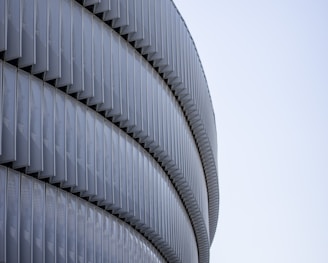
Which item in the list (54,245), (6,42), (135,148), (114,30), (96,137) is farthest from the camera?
(135,148)

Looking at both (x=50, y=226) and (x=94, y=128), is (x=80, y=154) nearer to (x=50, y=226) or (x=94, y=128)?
(x=94, y=128)

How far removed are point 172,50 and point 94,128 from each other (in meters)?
6.28

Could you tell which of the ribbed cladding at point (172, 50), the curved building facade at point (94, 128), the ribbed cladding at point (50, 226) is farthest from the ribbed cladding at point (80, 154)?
the ribbed cladding at point (172, 50)

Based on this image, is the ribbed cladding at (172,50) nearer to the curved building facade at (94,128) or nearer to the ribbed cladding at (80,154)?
the curved building facade at (94,128)

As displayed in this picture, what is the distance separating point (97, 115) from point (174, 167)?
701 centimetres

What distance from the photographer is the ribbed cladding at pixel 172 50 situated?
2300cm

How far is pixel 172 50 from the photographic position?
88.1 ft

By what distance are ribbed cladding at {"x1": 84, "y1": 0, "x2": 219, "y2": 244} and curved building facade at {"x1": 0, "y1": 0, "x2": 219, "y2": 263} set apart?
0.05 meters

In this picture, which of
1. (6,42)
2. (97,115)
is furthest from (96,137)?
(6,42)

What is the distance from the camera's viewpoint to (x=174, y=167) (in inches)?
1113

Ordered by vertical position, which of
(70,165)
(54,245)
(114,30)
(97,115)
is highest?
(114,30)

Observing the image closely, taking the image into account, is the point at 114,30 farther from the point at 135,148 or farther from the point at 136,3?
→ the point at 135,148

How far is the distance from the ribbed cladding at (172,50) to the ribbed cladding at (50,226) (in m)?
4.46

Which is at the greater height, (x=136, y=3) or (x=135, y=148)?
(x=136, y=3)
